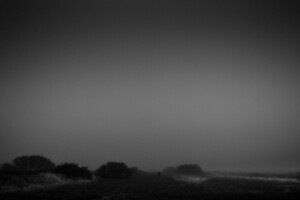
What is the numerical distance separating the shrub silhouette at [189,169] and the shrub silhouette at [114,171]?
3098cm

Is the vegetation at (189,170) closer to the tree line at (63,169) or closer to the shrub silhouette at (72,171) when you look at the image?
the tree line at (63,169)

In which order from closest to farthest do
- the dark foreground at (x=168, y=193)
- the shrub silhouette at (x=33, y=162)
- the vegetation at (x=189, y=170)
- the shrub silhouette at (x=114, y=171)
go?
the dark foreground at (x=168, y=193)
the shrub silhouette at (x=114, y=171)
the shrub silhouette at (x=33, y=162)
the vegetation at (x=189, y=170)

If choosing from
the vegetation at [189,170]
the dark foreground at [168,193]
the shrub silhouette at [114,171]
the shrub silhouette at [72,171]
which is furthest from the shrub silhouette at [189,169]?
the dark foreground at [168,193]

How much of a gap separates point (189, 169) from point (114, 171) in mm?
36278

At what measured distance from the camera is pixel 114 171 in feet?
234

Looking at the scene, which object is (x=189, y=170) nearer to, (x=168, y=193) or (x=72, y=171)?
(x=72, y=171)

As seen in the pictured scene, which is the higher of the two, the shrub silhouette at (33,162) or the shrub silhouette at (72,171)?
the shrub silhouette at (33,162)

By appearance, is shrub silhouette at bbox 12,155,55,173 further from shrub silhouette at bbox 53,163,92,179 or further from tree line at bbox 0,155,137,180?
shrub silhouette at bbox 53,163,92,179

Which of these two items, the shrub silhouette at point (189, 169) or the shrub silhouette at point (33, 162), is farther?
the shrub silhouette at point (189, 169)

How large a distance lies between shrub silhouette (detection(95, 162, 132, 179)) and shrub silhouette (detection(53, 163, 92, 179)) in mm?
8480

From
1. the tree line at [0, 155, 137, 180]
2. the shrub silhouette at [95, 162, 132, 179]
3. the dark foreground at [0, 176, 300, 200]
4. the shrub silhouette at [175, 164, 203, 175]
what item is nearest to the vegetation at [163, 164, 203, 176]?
the shrub silhouette at [175, 164, 203, 175]

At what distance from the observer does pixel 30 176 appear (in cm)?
4853

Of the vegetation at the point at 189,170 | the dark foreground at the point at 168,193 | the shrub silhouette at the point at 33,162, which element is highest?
the shrub silhouette at the point at 33,162

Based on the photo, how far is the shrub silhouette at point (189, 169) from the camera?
3765 inches
